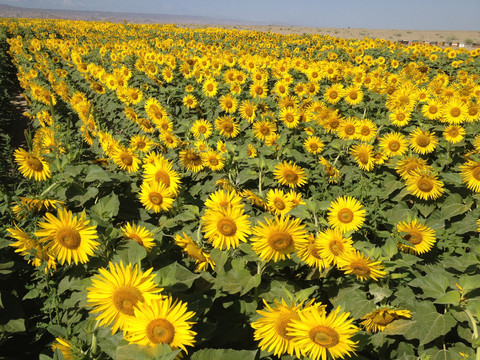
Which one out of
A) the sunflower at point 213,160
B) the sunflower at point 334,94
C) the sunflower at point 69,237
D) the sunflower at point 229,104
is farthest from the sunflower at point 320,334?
the sunflower at point 334,94

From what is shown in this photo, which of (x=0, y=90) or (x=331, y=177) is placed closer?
(x=331, y=177)

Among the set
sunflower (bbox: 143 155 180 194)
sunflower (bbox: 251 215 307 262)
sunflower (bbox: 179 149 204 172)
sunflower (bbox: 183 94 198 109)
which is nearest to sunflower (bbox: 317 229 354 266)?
sunflower (bbox: 251 215 307 262)

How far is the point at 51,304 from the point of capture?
236 cm

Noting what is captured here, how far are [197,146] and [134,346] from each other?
10.2 ft

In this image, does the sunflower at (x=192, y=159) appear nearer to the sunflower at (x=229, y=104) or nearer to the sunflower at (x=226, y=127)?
the sunflower at (x=226, y=127)

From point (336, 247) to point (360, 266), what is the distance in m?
0.21

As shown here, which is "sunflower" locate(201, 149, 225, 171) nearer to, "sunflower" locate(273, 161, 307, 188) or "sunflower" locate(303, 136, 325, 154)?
"sunflower" locate(273, 161, 307, 188)

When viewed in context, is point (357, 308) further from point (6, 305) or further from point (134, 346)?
point (6, 305)

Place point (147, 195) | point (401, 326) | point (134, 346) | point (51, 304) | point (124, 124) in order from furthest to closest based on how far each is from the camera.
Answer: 1. point (124, 124)
2. point (147, 195)
3. point (51, 304)
4. point (401, 326)
5. point (134, 346)

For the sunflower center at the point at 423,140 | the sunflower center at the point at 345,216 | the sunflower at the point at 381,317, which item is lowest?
the sunflower at the point at 381,317

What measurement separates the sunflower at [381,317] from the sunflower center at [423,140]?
10.6 feet

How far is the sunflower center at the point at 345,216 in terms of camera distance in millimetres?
3039

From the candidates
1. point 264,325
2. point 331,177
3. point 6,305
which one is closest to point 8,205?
point 6,305

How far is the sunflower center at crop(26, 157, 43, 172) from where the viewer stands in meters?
2.94
